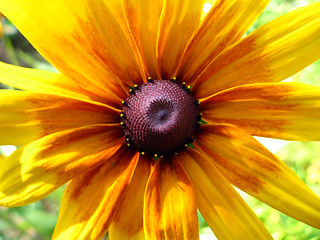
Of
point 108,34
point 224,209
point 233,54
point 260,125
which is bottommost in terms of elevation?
point 224,209

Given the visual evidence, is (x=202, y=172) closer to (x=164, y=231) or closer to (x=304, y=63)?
(x=164, y=231)

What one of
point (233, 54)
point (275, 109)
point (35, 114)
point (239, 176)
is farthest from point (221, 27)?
point (35, 114)

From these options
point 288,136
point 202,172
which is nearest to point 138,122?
point 202,172

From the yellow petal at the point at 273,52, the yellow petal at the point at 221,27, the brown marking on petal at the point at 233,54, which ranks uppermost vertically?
the yellow petal at the point at 221,27

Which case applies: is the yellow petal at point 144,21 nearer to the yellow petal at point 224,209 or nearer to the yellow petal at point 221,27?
the yellow petal at point 221,27

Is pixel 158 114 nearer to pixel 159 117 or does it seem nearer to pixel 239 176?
pixel 159 117

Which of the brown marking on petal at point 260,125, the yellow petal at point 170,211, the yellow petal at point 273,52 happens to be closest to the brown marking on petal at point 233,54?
the yellow petal at point 273,52
